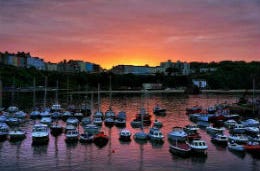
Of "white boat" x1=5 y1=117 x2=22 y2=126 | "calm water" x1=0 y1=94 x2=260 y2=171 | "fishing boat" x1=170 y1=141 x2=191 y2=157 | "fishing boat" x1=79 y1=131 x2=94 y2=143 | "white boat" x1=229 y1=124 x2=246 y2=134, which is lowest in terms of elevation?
"calm water" x1=0 y1=94 x2=260 y2=171

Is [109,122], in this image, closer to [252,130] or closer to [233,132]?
[233,132]

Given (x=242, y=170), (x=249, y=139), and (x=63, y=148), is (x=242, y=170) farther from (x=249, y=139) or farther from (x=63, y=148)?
(x=63, y=148)

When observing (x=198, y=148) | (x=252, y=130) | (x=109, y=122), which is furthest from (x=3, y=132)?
(x=252, y=130)

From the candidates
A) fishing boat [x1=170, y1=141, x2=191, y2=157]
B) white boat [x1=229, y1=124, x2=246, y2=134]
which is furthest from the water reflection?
white boat [x1=229, y1=124, x2=246, y2=134]

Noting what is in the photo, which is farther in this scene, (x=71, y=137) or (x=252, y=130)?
(x=252, y=130)

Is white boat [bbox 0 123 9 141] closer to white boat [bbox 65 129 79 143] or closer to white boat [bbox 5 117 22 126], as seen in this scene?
white boat [bbox 65 129 79 143]

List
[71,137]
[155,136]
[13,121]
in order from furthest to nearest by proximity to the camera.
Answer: [13,121] → [155,136] → [71,137]

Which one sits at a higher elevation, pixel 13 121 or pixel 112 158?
pixel 13 121

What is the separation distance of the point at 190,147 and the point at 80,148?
17.8 metres

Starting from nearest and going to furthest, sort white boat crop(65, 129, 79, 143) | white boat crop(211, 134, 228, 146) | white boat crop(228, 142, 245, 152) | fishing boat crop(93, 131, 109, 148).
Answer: white boat crop(228, 142, 245, 152), fishing boat crop(93, 131, 109, 148), white boat crop(211, 134, 228, 146), white boat crop(65, 129, 79, 143)

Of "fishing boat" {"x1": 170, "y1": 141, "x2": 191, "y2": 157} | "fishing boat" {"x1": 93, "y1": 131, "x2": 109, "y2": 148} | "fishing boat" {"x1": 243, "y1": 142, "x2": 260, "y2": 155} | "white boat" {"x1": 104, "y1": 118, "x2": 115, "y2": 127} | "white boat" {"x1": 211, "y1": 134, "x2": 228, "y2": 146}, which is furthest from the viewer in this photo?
"white boat" {"x1": 104, "y1": 118, "x2": 115, "y2": 127}

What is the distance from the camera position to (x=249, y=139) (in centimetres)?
6325


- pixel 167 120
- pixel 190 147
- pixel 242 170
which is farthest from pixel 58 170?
pixel 167 120

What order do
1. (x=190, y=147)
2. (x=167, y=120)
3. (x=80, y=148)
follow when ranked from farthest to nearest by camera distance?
(x=167, y=120)
(x=80, y=148)
(x=190, y=147)
